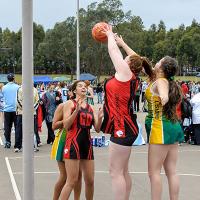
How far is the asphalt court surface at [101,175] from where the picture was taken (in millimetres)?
8000

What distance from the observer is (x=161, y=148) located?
19.2 ft

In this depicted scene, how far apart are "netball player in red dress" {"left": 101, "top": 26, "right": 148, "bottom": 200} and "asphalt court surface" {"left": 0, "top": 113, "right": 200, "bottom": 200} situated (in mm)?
2444

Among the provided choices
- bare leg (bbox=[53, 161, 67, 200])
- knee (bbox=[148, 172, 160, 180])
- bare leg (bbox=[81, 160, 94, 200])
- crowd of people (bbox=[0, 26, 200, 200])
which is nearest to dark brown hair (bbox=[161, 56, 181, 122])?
crowd of people (bbox=[0, 26, 200, 200])

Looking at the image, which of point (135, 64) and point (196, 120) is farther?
point (196, 120)

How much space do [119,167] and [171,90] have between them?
1.09 m

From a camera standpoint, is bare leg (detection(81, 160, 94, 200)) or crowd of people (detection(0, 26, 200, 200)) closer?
crowd of people (detection(0, 26, 200, 200))

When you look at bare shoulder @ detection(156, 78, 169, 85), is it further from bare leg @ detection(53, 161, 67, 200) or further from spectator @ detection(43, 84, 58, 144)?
spectator @ detection(43, 84, 58, 144)

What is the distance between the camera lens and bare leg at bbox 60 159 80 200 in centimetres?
604

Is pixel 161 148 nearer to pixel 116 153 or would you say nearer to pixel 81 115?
pixel 116 153

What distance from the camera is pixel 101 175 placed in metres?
9.63

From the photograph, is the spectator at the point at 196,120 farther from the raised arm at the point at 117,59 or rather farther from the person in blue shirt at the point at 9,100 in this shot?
the raised arm at the point at 117,59

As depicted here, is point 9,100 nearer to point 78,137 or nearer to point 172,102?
point 78,137

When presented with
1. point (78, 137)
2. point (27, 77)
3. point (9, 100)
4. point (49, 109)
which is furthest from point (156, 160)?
point (49, 109)

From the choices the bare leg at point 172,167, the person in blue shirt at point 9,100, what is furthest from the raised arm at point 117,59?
the person in blue shirt at point 9,100
